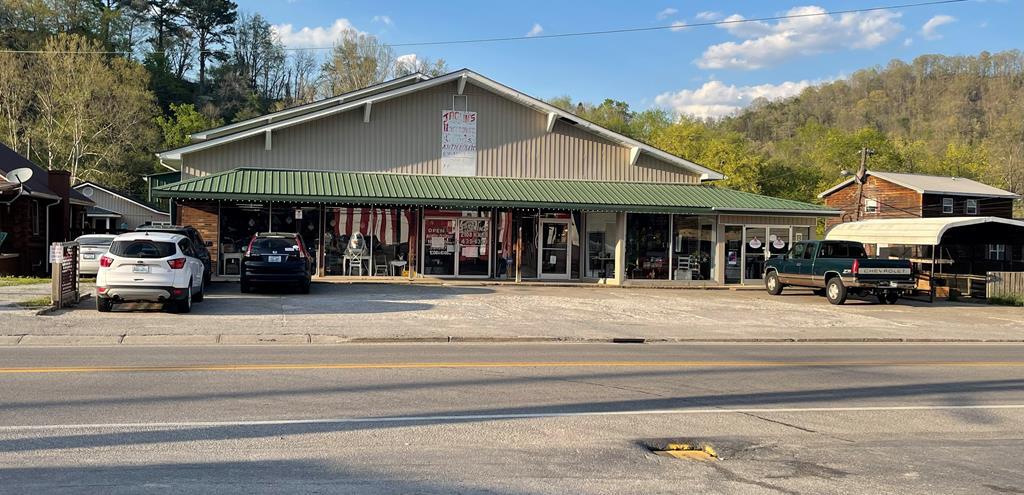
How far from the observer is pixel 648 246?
96.3ft

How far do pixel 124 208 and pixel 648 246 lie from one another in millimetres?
43723

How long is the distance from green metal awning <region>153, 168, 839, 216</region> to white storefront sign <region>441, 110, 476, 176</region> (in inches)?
17.7

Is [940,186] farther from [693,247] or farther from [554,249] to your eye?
[554,249]

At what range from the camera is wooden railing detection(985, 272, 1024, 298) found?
89.3 feet

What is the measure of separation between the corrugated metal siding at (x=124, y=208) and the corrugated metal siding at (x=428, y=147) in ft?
110

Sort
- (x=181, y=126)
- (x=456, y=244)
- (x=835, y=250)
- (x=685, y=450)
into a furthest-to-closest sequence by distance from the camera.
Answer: (x=181, y=126)
(x=456, y=244)
(x=835, y=250)
(x=685, y=450)

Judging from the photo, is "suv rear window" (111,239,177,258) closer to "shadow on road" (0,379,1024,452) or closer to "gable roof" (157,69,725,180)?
"shadow on road" (0,379,1024,452)

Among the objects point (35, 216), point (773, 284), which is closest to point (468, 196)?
point (773, 284)

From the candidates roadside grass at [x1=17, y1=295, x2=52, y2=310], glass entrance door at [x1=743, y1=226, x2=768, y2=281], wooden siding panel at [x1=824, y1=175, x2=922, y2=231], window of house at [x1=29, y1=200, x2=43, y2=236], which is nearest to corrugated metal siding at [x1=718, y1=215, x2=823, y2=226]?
glass entrance door at [x1=743, y1=226, x2=768, y2=281]

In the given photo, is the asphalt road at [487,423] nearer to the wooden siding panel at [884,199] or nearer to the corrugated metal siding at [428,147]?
the corrugated metal siding at [428,147]

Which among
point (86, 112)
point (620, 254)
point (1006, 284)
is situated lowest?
point (1006, 284)

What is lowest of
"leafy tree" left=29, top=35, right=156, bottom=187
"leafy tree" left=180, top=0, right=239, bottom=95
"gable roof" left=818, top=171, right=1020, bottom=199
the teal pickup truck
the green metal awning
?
the teal pickup truck

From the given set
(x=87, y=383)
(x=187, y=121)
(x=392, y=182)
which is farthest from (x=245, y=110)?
(x=87, y=383)

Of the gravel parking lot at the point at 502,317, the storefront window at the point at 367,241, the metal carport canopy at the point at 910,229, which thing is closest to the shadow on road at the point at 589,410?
the gravel parking lot at the point at 502,317
